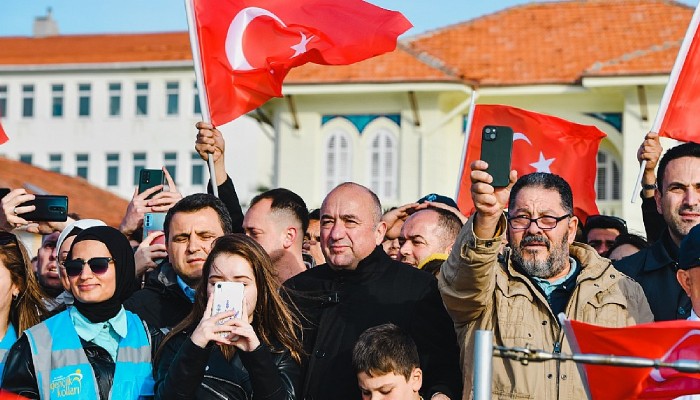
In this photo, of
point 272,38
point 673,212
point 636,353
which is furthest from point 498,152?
point 272,38

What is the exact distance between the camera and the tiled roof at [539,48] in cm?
3597

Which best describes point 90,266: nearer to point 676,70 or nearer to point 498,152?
point 498,152

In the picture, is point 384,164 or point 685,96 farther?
point 384,164

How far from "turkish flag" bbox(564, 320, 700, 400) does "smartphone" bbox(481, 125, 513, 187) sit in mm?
754

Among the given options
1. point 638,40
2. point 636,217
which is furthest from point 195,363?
point 638,40

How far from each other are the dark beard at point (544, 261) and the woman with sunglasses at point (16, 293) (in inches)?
95.4

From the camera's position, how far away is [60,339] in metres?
6.00

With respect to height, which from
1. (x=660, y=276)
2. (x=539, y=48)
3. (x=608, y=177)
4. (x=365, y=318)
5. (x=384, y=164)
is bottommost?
(x=365, y=318)

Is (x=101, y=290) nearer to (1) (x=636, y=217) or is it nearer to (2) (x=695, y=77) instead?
(2) (x=695, y=77)

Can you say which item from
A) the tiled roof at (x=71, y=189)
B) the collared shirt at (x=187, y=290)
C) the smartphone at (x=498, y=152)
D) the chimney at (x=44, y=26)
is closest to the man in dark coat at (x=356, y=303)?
the collared shirt at (x=187, y=290)

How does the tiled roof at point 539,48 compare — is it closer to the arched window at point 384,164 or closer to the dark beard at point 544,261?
the arched window at point 384,164

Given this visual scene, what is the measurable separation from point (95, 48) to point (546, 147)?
167ft

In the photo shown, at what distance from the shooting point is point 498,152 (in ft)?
18.2

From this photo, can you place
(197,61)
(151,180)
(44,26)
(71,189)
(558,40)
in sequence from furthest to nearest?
(44,26)
(71,189)
(558,40)
(197,61)
(151,180)
